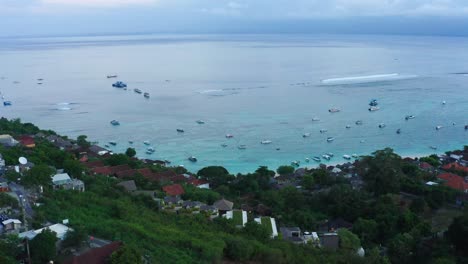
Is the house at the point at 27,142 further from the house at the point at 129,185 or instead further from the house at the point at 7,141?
the house at the point at 129,185

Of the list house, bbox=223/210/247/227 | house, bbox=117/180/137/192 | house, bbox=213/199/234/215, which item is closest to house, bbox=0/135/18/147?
house, bbox=117/180/137/192

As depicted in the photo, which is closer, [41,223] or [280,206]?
[41,223]

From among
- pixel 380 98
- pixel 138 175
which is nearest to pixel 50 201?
pixel 138 175

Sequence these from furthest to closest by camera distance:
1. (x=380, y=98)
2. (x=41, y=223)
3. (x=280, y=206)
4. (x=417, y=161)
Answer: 1. (x=380, y=98)
2. (x=417, y=161)
3. (x=280, y=206)
4. (x=41, y=223)

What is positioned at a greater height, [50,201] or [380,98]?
[50,201]

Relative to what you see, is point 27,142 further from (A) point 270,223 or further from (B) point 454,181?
(B) point 454,181

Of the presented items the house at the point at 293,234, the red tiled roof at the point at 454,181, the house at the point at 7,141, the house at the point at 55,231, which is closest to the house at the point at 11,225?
the house at the point at 55,231

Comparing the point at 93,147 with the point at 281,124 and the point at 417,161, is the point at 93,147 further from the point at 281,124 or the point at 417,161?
the point at 417,161

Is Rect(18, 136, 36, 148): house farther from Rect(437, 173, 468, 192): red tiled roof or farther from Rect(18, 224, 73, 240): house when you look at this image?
Rect(437, 173, 468, 192): red tiled roof
